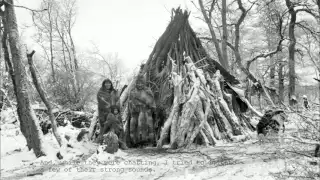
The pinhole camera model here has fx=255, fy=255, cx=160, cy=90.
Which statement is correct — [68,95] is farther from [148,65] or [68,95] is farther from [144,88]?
[144,88]

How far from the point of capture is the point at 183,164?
14.4 ft

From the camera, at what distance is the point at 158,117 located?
710cm

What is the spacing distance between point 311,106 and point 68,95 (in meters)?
14.2

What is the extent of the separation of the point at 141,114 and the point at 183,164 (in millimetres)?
2500

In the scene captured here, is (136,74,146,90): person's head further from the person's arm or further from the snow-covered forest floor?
the snow-covered forest floor

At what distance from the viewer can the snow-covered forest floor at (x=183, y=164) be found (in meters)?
3.50

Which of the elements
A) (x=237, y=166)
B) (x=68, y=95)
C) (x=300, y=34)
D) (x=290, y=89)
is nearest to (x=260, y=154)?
(x=237, y=166)

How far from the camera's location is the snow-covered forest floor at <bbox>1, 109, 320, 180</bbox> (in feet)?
11.5

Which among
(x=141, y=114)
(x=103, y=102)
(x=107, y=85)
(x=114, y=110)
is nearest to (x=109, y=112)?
(x=114, y=110)

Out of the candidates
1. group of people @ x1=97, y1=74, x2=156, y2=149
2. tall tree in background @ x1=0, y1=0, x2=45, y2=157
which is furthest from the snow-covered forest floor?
group of people @ x1=97, y1=74, x2=156, y2=149

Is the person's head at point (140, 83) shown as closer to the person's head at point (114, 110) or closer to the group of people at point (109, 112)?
the group of people at point (109, 112)

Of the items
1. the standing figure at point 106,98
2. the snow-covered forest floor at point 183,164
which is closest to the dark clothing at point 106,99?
the standing figure at point 106,98

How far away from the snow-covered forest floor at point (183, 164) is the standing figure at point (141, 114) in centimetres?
82

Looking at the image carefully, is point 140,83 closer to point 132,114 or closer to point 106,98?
point 132,114
